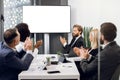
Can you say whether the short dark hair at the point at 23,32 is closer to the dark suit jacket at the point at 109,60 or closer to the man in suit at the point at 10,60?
the man in suit at the point at 10,60

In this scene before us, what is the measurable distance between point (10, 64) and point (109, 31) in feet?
3.38

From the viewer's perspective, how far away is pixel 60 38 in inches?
206

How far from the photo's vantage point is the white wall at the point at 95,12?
2.89 meters

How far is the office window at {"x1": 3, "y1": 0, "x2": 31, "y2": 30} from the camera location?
206 inches

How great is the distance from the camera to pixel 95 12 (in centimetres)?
356

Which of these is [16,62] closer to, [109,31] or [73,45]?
[109,31]

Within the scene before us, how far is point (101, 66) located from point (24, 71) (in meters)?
0.82

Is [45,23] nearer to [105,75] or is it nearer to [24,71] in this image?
[24,71]

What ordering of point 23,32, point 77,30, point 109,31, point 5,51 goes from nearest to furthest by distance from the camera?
point 5,51, point 109,31, point 23,32, point 77,30

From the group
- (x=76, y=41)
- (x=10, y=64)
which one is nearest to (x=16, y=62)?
(x=10, y=64)

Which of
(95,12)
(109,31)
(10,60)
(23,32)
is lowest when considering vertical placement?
(10,60)

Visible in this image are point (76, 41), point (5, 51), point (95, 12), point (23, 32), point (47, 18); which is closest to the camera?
point (5, 51)

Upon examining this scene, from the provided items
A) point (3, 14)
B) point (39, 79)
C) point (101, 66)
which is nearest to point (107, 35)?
point (101, 66)

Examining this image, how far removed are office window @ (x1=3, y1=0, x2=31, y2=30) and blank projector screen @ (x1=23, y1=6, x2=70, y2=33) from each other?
0.15m
